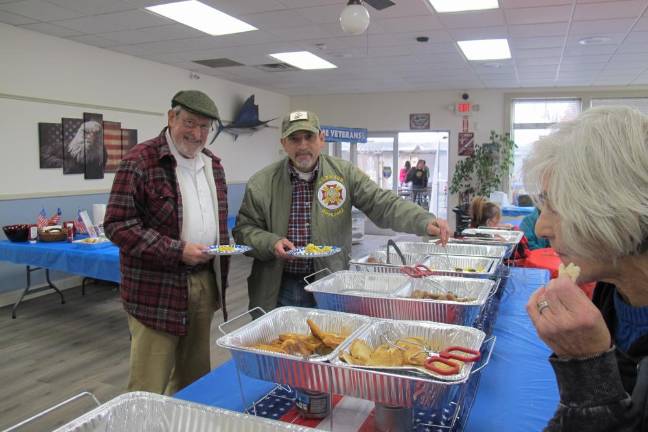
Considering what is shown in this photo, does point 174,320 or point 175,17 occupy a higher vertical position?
point 175,17

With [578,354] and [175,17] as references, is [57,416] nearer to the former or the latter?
[578,354]

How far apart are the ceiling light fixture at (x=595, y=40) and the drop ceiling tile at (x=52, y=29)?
5.00 metres

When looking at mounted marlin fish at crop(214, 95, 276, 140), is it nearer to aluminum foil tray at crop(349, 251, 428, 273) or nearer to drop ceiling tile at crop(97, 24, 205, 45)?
drop ceiling tile at crop(97, 24, 205, 45)

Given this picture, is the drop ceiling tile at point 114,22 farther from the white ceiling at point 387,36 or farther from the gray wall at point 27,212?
the gray wall at point 27,212

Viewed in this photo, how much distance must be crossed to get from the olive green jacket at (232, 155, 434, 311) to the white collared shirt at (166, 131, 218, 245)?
0.41ft

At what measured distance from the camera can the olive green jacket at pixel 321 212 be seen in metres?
1.82

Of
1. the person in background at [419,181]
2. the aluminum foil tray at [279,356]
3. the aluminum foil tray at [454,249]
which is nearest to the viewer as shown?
the aluminum foil tray at [279,356]

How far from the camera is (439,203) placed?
9414 millimetres

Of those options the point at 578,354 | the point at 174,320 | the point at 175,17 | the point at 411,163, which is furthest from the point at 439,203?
the point at 578,354

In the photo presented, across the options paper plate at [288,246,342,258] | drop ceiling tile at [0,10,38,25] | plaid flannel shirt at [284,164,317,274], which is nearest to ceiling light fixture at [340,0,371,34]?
plaid flannel shirt at [284,164,317,274]

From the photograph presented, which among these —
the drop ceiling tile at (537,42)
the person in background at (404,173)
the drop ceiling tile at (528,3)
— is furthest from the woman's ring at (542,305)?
the person in background at (404,173)

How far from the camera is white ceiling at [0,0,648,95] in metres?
4.01

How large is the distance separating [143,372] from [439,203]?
27.1 feet

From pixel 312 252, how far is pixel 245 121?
6460mm
